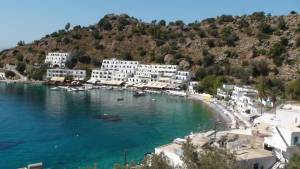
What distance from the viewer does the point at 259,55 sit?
300ft

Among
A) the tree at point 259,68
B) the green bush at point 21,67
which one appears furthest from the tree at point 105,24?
the tree at point 259,68

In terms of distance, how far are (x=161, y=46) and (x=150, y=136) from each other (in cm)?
6559

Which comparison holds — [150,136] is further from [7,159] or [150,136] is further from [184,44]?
[184,44]

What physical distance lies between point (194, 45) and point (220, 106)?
40.3 metres

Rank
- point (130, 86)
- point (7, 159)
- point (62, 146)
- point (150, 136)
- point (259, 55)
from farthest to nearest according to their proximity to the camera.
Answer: point (130, 86), point (259, 55), point (150, 136), point (62, 146), point (7, 159)

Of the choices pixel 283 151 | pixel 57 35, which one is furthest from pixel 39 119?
pixel 57 35

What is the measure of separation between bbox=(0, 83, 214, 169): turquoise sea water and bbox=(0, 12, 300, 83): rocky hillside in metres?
18.6

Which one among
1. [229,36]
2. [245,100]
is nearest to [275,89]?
[245,100]

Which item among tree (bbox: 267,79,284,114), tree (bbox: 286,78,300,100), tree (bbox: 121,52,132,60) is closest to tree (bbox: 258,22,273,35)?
tree (bbox: 267,79,284,114)

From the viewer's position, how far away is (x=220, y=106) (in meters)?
66.0

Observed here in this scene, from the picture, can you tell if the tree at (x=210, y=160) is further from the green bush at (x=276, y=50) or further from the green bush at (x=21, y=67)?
the green bush at (x=21, y=67)

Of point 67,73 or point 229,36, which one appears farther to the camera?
point 67,73

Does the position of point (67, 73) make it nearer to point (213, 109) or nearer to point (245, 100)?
point (213, 109)

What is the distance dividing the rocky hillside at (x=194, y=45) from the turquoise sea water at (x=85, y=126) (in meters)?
18.6
